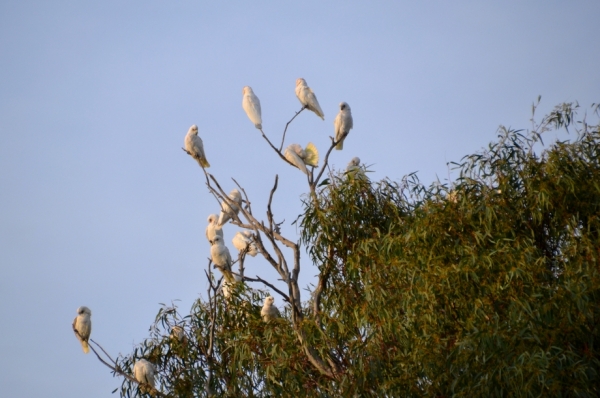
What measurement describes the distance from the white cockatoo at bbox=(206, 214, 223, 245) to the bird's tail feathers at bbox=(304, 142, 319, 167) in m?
1.11

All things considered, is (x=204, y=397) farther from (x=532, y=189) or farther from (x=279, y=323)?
(x=532, y=189)

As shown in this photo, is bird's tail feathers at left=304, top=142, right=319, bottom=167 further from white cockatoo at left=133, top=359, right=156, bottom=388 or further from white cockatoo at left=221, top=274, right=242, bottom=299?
white cockatoo at left=133, top=359, right=156, bottom=388

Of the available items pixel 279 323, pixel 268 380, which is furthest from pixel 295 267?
pixel 268 380

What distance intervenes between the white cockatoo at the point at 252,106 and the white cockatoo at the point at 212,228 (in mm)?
1204

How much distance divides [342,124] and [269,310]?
2.19m

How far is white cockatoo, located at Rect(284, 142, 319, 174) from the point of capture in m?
8.14

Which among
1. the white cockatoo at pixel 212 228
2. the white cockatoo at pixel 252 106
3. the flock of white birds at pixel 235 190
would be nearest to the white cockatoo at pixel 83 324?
the flock of white birds at pixel 235 190

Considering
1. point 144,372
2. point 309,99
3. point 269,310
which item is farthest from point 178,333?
point 309,99

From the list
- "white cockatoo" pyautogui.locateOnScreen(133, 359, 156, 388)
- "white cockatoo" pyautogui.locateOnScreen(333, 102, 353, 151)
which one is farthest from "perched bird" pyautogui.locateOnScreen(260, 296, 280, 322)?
"white cockatoo" pyautogui.locateOnScreen(333, 102, 353, 151)

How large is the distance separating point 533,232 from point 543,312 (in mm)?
1189

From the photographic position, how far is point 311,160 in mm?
8477

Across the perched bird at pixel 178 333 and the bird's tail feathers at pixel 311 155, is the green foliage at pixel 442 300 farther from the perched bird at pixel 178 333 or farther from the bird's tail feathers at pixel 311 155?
the bird's tail feathers at pixel 311 155

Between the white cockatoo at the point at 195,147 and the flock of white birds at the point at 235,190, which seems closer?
the flock of white birds at the point at 235,190

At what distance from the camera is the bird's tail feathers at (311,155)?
8.46m
